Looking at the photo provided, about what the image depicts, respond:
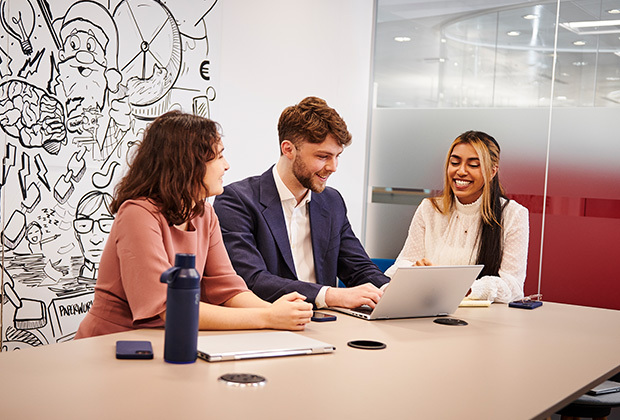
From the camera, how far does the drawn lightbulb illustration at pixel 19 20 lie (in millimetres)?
2973

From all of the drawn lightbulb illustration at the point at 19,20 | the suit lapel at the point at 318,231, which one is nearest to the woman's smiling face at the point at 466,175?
the suit lapel at the point at 318,231

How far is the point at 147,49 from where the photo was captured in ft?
11.8

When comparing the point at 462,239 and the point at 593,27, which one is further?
the point at 593,27

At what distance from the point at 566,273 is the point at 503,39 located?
60.0 inches

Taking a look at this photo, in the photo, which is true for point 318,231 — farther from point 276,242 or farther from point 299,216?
point 276,242

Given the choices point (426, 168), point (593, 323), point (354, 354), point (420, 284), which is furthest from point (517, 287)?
point (426, 168)

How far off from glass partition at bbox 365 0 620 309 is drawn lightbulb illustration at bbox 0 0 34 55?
258 centimetres

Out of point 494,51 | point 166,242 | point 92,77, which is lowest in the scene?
point 166,242

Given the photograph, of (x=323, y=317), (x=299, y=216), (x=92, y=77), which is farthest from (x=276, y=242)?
(x=92, y=77)

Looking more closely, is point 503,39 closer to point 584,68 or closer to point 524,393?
point 584,68

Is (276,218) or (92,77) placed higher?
(92,77)

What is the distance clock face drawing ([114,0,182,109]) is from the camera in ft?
11.4

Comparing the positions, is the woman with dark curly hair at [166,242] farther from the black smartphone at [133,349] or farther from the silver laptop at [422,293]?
the silver laptop at [422,293]

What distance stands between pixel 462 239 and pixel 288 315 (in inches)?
61.3
